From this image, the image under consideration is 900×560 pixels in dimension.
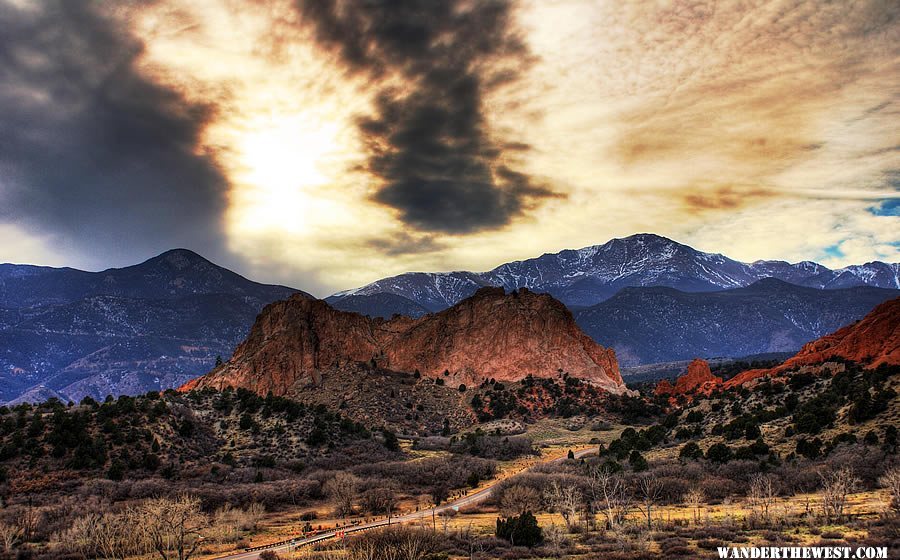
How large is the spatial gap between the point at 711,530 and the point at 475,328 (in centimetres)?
11017

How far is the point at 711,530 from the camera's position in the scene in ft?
110

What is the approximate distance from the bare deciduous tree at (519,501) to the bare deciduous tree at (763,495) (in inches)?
693

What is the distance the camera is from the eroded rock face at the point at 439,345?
130 metres

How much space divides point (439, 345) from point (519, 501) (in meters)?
91.9

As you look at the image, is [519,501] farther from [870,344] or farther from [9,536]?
[870,344]

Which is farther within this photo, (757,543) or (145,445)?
(145,445)

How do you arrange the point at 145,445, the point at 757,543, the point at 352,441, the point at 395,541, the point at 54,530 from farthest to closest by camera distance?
the point at 352,441 → the point at 145,445 → the point at 54,530 → the point at 395,541 → the point at 757,543

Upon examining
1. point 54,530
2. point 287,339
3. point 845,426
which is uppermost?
point 287,339

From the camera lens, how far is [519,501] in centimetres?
5069

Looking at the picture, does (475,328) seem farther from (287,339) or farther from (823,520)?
(823,520)

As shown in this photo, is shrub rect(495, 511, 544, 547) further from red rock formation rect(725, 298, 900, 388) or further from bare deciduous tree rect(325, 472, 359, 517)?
red rock formation rect(725, 298, 900, 388)

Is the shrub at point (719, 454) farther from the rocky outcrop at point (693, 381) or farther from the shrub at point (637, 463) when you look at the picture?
the rocky outcrop at point (693, 381)

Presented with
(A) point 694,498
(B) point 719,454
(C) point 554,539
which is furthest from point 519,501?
(B) point 719,454

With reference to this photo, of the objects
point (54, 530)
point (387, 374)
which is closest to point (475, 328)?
point (387, 374)
